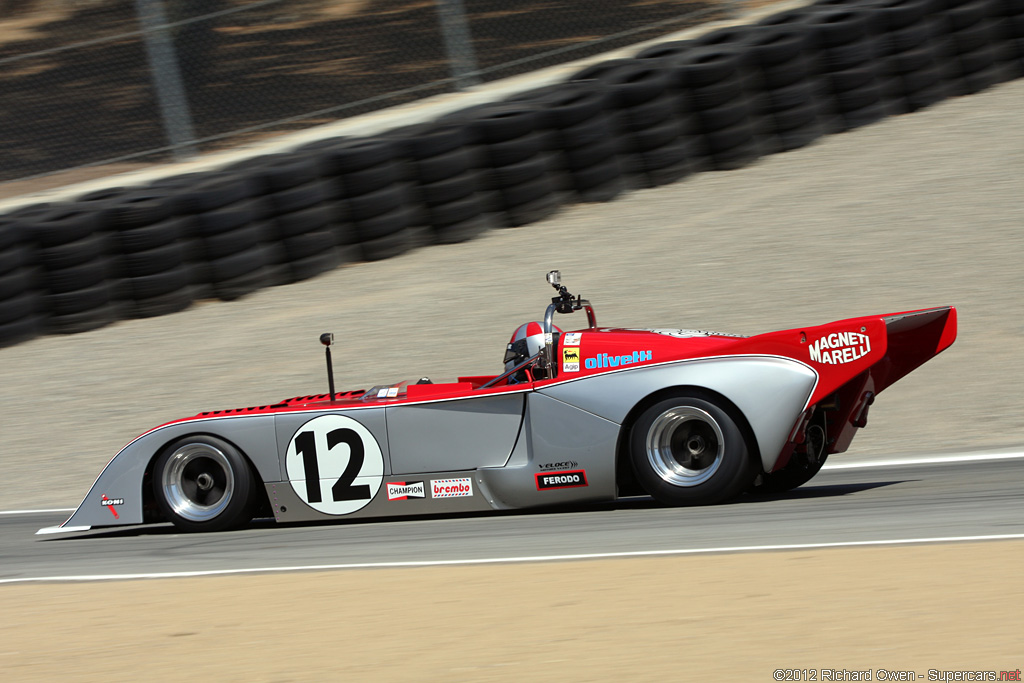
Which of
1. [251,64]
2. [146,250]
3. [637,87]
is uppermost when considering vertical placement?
[251,64]

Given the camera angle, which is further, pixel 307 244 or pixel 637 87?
pixel 637 87

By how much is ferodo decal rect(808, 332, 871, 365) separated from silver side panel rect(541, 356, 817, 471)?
11 cm

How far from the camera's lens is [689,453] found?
256 inches

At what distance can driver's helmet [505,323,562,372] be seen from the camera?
7.10 metres

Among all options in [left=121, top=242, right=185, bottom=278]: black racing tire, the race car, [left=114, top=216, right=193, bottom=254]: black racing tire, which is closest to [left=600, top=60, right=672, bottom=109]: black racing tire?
[left=114, top=216, right=193, bottom=254]: black racing tire

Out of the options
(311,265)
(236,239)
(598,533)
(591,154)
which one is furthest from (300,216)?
(598,533)

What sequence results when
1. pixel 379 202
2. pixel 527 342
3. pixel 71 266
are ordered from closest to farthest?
pixel 527 342 < pixel 71 266 < pixel 379 202

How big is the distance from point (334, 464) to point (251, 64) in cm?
876

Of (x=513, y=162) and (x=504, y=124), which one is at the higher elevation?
(x=504, y=124)

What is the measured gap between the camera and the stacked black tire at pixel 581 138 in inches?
498

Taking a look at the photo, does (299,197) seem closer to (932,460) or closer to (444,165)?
(444,165)

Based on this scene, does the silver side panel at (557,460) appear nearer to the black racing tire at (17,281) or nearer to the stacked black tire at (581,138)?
the stacked black tire at (581,138)

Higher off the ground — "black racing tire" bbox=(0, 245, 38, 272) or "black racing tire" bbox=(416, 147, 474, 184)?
"black racing tire" bbox=(416, 147, 474, 184)

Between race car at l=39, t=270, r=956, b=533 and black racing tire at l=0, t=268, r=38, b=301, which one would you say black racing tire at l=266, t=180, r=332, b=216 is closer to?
black racing tire at l=0, t=268, r=38, b=301
